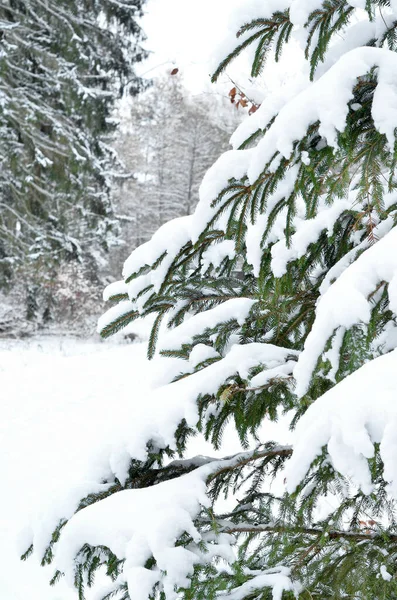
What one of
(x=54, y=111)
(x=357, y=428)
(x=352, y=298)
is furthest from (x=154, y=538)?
(x=54, y=111)

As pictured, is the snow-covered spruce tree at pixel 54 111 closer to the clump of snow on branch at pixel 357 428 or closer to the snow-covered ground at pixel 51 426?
the snow-covered ground at pixel 51 426

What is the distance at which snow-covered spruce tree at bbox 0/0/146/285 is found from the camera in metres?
9.90

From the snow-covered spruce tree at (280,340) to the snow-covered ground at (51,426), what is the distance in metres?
0.14

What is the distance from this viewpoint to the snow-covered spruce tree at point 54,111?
990 centimetres

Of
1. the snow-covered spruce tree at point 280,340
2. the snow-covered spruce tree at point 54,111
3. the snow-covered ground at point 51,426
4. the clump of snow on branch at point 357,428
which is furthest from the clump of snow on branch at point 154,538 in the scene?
the snow-covered spruce tree at point 54,111

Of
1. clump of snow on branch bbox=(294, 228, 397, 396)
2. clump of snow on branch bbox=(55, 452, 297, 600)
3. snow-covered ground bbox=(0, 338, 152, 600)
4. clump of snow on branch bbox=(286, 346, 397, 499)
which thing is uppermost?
clump of snow on branch bbox=(294, 228, 397, 396)

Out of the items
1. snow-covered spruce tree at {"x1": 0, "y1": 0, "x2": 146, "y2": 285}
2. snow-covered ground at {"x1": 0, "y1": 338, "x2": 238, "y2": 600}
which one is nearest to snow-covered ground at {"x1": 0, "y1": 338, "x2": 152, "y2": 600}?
snow-covered ground at {"x1": 0, "y1": 338, "x2": 238, "y2": 600}

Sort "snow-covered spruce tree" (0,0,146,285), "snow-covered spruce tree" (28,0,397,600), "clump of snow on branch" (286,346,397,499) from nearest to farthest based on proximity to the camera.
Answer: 1. "clump of snow on branch" (286,346,397,499)
2. "snow-covered spruce tree" (28,0,397,600)
3. "snow-covered spruce tree" (0,0,146,285)

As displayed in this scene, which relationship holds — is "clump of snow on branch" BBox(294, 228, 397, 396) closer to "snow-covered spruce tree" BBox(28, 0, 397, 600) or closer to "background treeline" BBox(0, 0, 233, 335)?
"snow-covered spruce tree" BBox(28, 0, 397, 600)

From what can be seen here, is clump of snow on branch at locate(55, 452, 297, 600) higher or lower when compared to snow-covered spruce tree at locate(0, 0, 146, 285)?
lower

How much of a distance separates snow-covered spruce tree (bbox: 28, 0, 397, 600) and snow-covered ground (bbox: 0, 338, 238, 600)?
0.46 ft

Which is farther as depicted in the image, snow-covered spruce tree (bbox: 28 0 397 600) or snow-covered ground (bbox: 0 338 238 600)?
snow-covered ground (bbox: 0 338 238 600)

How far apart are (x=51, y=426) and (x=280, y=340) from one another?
16.9 feet

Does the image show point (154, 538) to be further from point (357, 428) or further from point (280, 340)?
point (280, 340)
